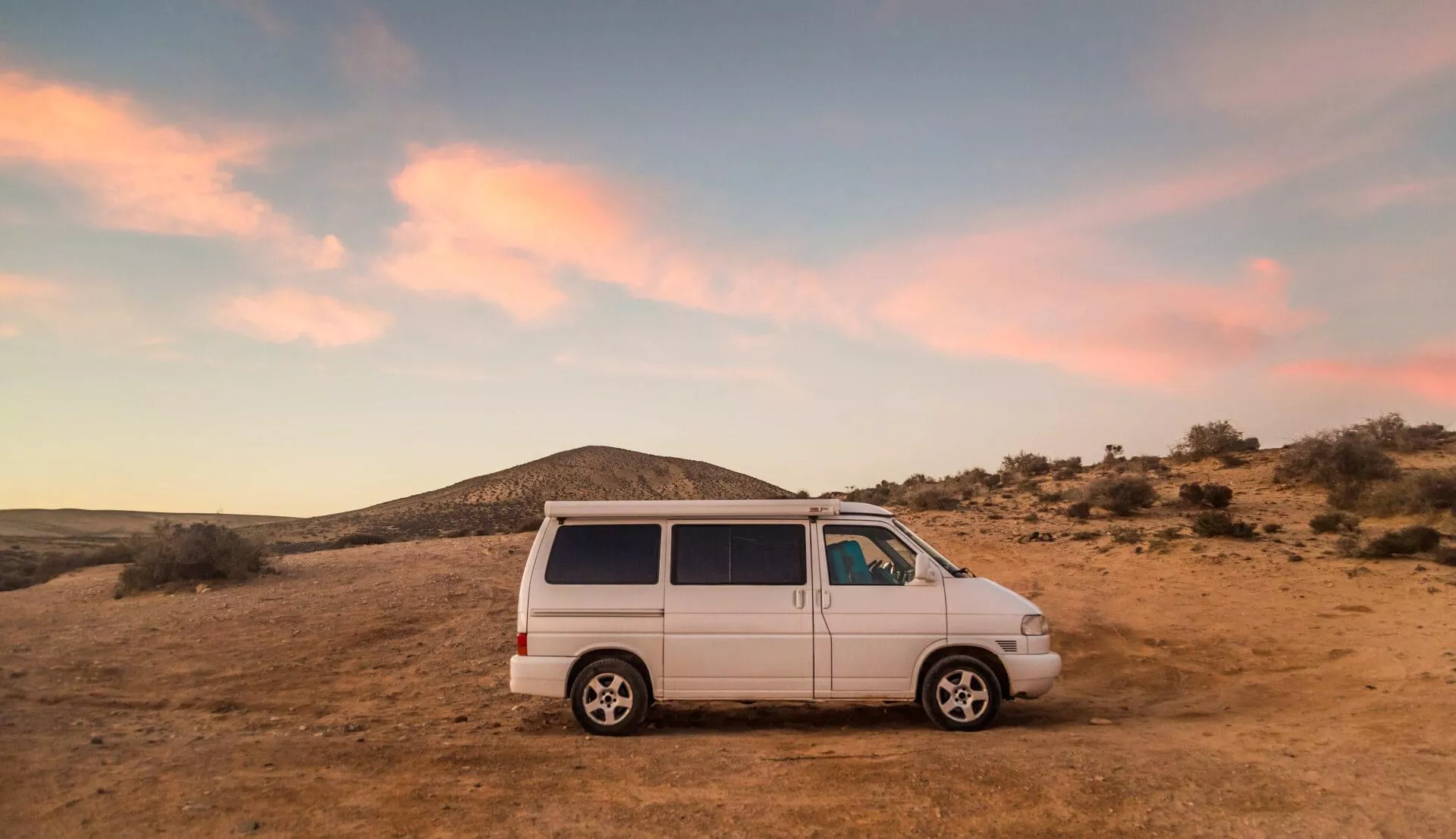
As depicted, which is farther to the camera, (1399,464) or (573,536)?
(1399,464)

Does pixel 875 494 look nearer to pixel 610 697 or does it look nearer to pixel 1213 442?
pixel 1213 442

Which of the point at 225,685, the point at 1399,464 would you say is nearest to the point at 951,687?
the point at 225,685

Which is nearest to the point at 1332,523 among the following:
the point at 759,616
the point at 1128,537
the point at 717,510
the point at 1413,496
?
the point at 1413,496

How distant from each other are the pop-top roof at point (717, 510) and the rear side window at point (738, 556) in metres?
0.15

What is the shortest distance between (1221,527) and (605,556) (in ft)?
52.3

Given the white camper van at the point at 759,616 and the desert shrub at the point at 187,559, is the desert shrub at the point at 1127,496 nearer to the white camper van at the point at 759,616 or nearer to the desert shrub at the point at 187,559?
the white camper van at the point at 759,616

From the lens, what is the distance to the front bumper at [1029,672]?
8.80 meters

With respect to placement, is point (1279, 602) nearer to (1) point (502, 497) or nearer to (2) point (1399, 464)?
(2) point (1399, 464)

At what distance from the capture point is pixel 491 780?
725cm

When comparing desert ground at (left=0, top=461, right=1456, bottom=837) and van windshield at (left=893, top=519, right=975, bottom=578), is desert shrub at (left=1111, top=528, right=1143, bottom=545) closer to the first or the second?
desert ground at (left=0, top=461, right=1456, bottom=837)

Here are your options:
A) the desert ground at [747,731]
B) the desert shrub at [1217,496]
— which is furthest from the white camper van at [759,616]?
the desert shrub at [1217,496]

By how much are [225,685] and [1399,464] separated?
29.4 meters

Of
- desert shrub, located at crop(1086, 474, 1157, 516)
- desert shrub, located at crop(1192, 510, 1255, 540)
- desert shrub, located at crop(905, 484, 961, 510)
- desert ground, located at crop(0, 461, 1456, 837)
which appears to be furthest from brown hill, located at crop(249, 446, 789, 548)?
desert ground, located at crop(0, 461, 1456, 837)

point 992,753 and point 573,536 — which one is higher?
point 573,536
